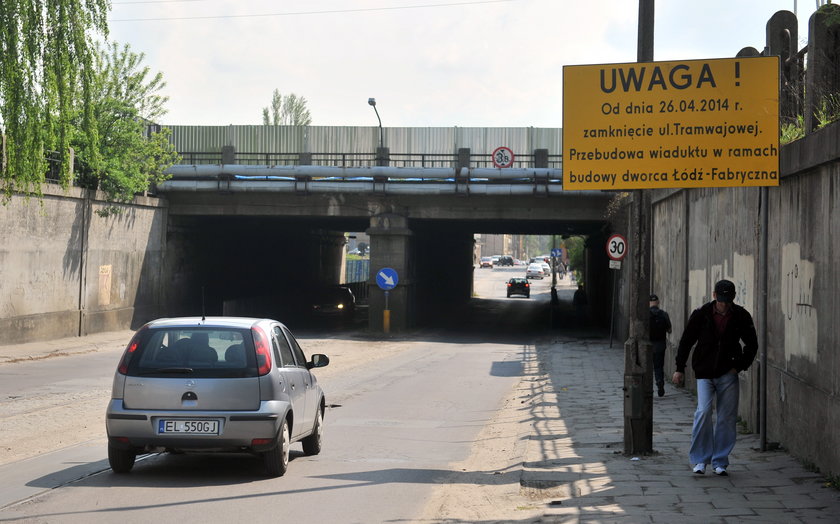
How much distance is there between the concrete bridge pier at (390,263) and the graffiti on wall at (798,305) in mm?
27983

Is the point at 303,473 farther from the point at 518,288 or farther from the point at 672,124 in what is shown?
the point at 518,288

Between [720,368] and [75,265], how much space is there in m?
24.3

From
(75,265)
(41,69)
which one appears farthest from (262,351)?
(75,265)

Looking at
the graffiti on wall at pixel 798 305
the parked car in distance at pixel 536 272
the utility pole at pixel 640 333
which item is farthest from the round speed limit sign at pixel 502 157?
the parked car in distance at pixel 536 272

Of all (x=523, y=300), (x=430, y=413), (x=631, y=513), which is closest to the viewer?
(x=631, y=513)

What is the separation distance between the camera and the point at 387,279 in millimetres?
36188

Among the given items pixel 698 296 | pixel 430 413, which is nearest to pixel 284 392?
pixel 430 413

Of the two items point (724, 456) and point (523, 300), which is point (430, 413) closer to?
point (724, 456)

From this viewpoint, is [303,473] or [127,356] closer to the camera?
[127,356]

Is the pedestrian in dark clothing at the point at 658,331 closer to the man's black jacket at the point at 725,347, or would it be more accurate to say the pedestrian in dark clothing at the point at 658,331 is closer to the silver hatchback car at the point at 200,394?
the man's black jacket at the point at 725,347

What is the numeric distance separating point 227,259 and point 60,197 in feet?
54.5

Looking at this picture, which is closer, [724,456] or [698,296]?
[724,456]

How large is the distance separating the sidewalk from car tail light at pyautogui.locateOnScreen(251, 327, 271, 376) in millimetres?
2516

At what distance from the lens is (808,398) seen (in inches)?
355
